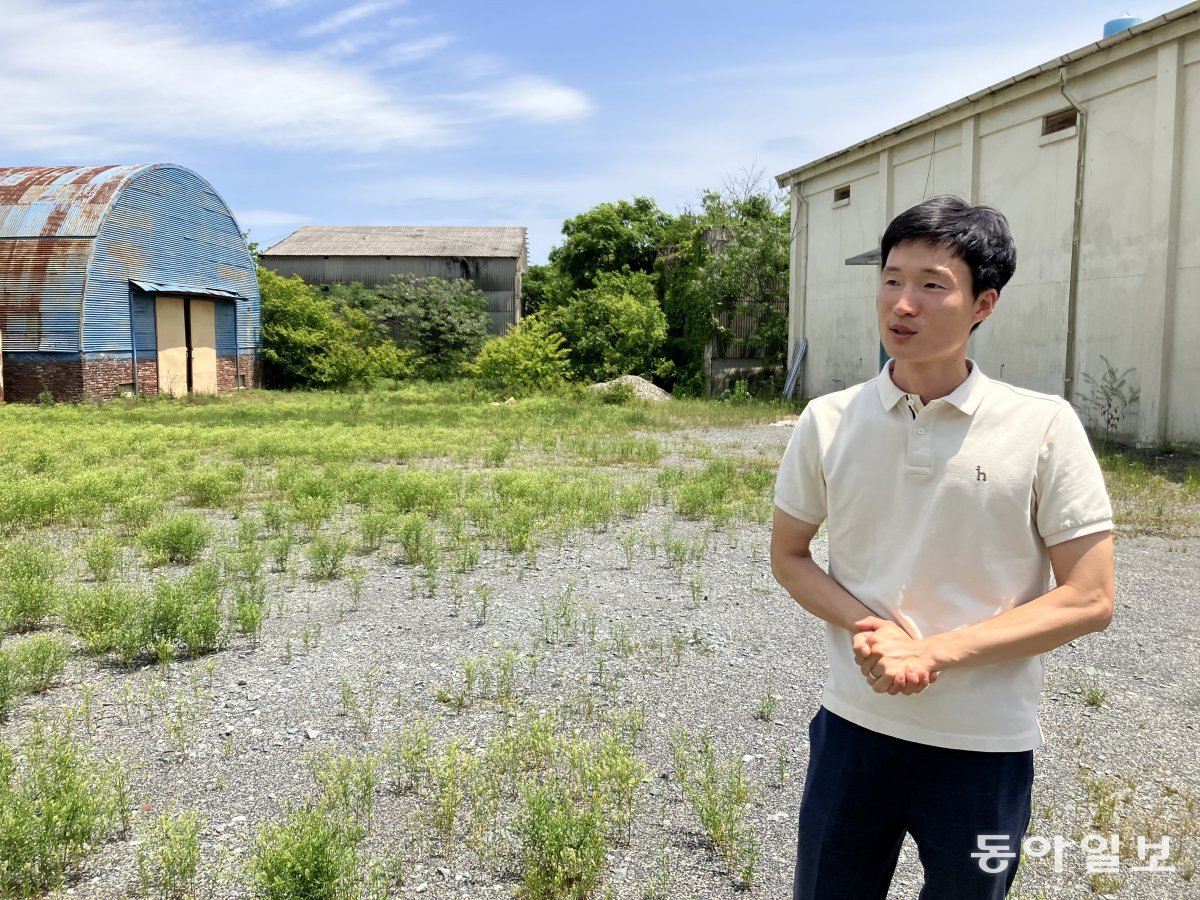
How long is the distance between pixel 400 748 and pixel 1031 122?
664 inches

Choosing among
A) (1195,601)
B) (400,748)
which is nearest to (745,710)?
(400,748)

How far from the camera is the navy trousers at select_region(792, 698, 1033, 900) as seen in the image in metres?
1.72

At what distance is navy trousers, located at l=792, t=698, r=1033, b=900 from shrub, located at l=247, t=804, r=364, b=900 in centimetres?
154

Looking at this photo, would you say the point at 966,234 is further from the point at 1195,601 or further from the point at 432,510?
the point at 432,510

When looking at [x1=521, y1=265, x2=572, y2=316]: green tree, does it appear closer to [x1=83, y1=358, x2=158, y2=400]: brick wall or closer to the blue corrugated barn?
the blue corrugated barn

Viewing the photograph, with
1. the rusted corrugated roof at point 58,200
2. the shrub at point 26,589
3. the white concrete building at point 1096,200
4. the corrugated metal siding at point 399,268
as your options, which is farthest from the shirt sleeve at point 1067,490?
the corrugated metal siding at point 399,268

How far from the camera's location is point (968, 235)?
5.78ft

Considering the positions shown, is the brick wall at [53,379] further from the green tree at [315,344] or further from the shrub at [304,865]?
the shrub at [304,865]

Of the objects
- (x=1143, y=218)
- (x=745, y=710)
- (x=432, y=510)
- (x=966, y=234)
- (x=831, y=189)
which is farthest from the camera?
(x=831, y=189)

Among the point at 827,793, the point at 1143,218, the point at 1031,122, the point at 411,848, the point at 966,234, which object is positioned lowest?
the point at 411,848

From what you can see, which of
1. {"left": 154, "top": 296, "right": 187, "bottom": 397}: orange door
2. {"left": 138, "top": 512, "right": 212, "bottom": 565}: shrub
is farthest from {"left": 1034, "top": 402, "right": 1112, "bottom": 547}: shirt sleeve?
{"left": 154, "top": 296, "right": 187, "bottom": 397}: orange door

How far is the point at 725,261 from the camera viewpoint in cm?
2697

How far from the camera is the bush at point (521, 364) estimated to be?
989 inches

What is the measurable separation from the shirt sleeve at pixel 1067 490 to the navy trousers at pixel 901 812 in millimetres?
444
